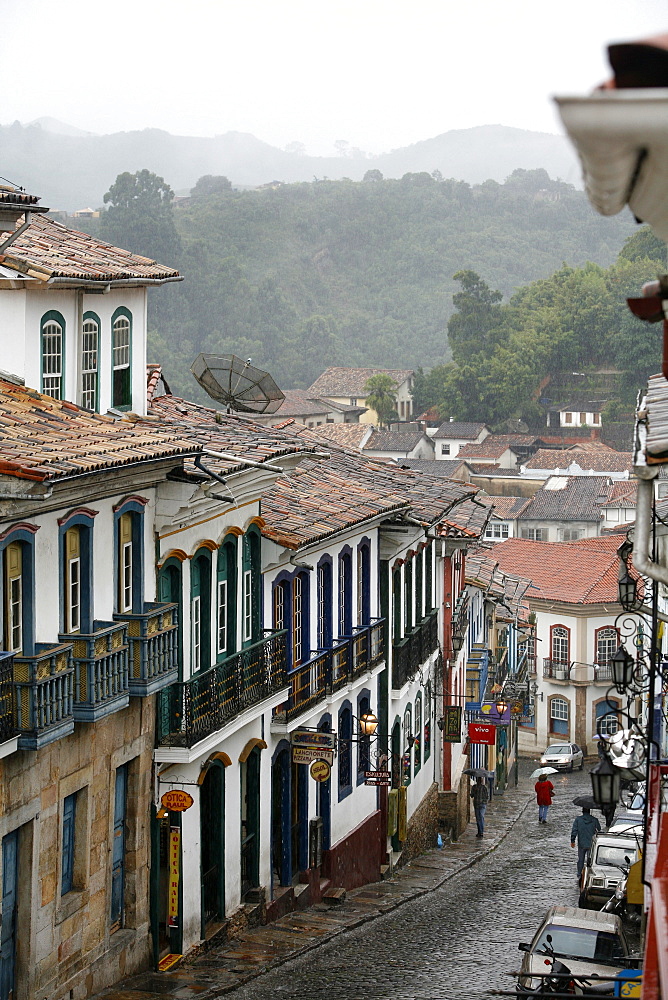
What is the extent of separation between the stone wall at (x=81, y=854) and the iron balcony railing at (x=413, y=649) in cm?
1191

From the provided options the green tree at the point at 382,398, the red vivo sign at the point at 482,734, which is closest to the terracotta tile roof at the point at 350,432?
the green tree at the point at 382,398

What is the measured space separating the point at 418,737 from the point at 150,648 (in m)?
17.4

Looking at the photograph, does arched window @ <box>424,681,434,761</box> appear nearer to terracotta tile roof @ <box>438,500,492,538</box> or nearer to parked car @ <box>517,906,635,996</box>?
terracotta tile roof @ <box>438,500,492,538</box>

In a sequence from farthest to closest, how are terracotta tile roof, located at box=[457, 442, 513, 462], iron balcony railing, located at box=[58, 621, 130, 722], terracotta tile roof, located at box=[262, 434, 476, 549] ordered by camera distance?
terracotta tile roof, located at box=[457, 442, 513, 462]
terracotta tile roof, located at box=[262, 434, 476, 549]
iron balcony railing, located at box=[58, 621, 130, 722]

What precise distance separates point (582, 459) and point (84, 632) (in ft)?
321

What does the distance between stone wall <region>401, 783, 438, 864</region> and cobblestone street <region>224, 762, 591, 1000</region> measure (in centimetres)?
160

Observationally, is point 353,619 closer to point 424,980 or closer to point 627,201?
point 424,980

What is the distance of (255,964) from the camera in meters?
19.6

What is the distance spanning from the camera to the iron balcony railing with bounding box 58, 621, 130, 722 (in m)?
15.5

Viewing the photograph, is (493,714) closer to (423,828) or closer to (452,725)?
(452,725)

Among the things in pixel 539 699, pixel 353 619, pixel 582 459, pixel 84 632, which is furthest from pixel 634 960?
pixel 582 459

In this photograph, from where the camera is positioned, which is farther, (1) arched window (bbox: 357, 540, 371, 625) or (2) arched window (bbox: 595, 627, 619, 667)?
(2) arched window (bbox: 595, 627, 619, 667)

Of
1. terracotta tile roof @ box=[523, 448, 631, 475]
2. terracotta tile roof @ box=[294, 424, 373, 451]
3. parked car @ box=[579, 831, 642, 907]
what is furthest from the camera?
terracotta tile roof @ box=[294, 424, 373, 451]

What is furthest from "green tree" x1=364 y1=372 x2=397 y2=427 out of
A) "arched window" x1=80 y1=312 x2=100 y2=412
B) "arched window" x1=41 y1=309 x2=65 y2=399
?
"arched window" x1=41 y1=309 x2=65 y2=399
